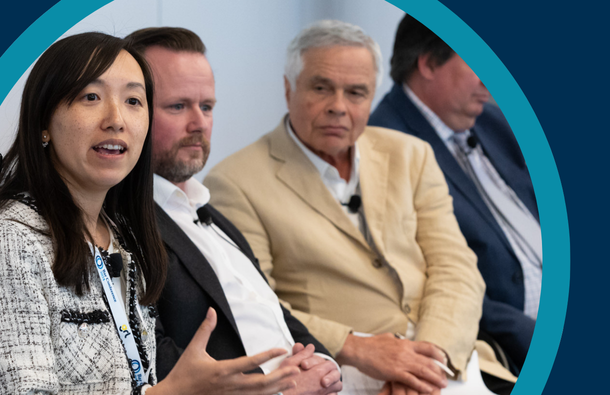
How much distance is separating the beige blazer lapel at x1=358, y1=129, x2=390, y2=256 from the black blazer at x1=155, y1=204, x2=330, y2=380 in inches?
31.2

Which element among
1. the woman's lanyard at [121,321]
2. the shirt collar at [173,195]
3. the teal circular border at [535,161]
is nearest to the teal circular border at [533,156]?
the teal circular border at [535,161]

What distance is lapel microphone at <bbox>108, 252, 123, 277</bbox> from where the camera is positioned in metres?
1.54

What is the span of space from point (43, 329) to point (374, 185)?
1.60m

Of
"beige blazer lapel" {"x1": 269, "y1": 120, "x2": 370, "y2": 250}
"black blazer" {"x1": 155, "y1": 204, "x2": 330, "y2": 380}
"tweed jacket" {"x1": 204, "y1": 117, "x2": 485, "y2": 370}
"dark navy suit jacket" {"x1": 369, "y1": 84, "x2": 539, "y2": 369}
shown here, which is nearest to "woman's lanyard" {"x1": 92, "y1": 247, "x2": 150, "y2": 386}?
"black blazer" {"x1": 155, "y1": 204, "x2": 330, "y2": 380}

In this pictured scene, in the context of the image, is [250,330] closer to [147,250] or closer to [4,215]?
[147,250]

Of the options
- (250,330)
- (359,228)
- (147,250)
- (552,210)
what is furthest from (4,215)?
(552,210)

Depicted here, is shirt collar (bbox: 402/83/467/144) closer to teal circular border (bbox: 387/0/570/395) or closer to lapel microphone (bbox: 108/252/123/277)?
teal circular border (bbox: 387/0/570/395)

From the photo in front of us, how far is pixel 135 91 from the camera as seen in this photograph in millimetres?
1554

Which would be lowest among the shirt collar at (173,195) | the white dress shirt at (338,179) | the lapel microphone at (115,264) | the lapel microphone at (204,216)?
the lapel microphone at (115,264)

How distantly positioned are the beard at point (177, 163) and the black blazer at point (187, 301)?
6.8 inches

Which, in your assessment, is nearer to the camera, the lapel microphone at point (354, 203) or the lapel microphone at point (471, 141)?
the lapel microphone at point (354, 203)

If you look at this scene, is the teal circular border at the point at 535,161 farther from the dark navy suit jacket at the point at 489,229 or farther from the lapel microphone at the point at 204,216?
the lapel microphone at the point at 204,216

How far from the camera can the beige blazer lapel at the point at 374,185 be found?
2.56 m

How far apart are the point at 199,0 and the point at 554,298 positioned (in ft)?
5.98
